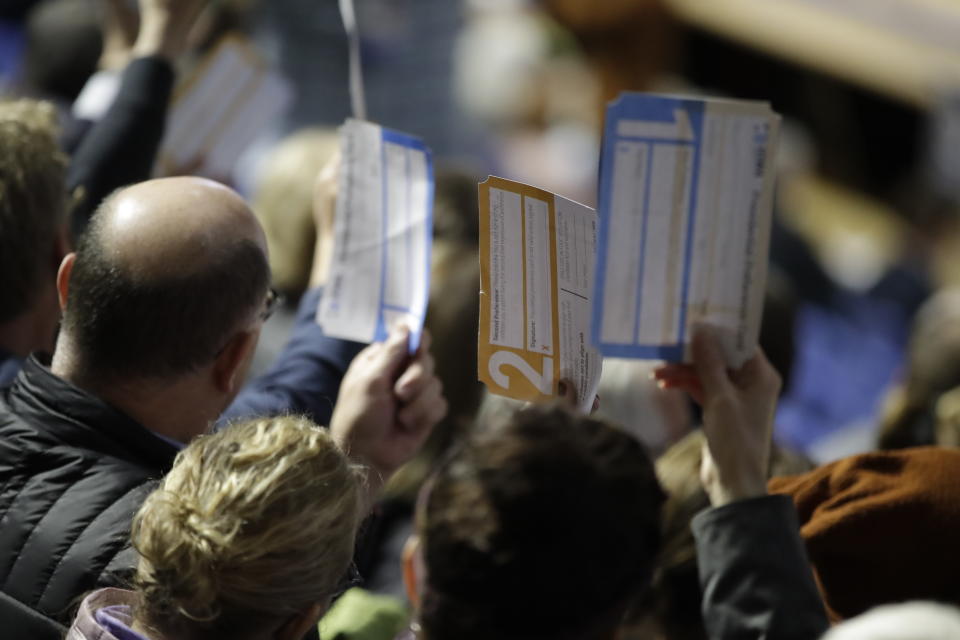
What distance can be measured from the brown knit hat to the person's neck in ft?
2.59

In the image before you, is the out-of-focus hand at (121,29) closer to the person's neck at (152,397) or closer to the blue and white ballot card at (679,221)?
the person's neck at (152,397)

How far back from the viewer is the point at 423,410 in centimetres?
176

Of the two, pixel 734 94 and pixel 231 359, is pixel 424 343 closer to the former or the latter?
pixel 231 359

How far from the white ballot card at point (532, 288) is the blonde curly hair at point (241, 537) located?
245mm

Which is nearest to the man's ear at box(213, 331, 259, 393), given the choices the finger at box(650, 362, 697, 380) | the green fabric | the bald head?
the bald head

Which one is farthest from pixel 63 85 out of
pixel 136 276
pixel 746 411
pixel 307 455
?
pixel 746 411

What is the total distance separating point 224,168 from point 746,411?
1291 mm

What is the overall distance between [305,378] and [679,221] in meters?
0.80

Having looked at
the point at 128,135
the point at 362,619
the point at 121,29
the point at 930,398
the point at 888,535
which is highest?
the point at 121,29

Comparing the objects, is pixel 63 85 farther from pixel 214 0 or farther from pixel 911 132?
pixel 911 132

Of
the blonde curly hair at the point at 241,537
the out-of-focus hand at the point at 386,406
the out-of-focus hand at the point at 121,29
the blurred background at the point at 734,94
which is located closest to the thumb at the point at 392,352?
the out-of-focus hand at the point at 386,406

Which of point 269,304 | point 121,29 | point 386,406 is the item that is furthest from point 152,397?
point 121,29

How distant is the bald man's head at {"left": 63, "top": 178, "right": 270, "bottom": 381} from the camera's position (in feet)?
5.11

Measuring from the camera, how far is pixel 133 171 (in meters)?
2.09
